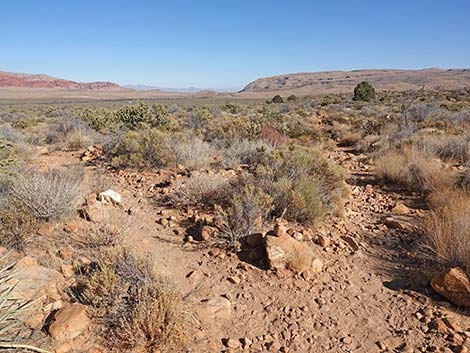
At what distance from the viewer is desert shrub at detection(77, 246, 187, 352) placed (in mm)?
2650

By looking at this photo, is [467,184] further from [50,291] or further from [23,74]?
[23,74]

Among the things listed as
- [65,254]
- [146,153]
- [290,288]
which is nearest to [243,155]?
[146,153]

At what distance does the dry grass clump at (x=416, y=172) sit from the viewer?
6.12 metres

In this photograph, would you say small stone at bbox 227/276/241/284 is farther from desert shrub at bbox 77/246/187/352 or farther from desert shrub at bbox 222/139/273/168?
desert shrub at bbox 222/139/273/168

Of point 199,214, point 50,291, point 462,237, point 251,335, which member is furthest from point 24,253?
point 462,237

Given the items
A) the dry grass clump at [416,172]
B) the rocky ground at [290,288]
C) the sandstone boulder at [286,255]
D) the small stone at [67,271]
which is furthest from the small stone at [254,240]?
the dry grass clump at [416,172]

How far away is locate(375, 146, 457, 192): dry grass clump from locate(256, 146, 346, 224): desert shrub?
4.81 feet

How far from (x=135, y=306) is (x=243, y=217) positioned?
1.91 metres

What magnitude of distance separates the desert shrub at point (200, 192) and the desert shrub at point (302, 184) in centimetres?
68

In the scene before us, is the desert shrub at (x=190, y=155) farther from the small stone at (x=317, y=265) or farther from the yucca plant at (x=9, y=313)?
the yucca plant at (x=9, y=313)

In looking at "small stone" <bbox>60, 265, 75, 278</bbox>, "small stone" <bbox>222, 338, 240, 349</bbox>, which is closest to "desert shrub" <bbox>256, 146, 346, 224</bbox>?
"small stone" <bbox>222, 338, 240, 349</bbox>

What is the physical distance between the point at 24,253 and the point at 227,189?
9.25ft

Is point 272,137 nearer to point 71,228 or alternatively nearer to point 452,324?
point 71,228

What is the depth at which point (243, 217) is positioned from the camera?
440 centimetres
